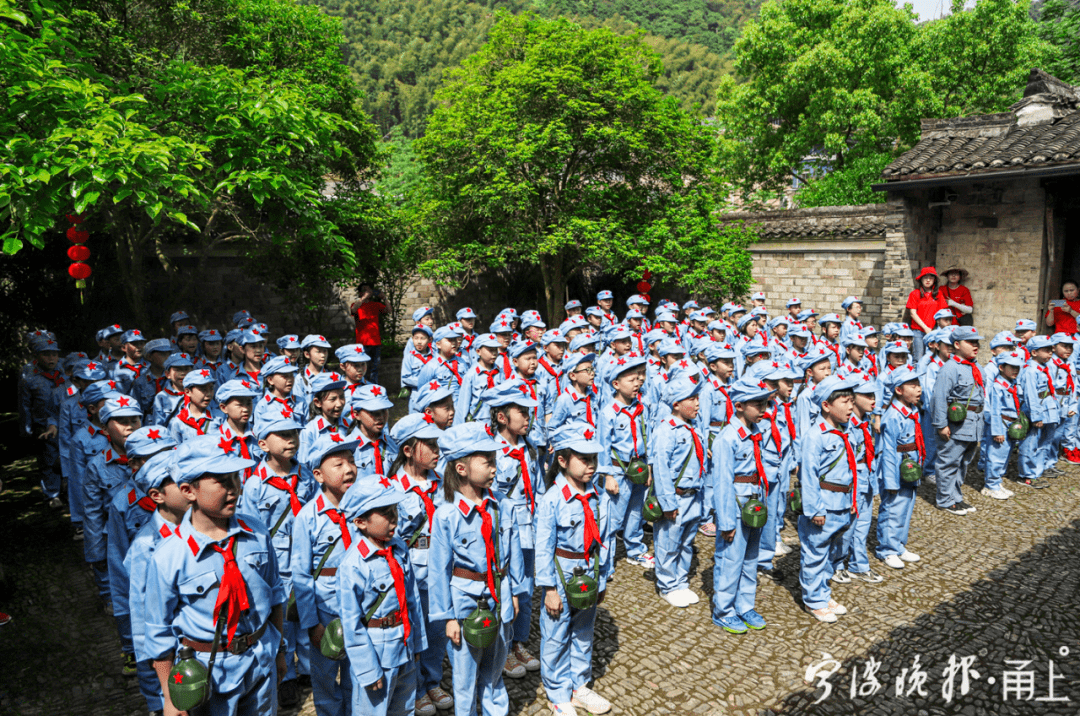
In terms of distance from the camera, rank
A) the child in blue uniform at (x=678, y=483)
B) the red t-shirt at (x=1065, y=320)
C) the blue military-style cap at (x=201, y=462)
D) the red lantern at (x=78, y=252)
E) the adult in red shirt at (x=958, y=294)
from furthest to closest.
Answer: the adult in red shirt at (x=958, y=294) → the red t-shirt at (x=1065, y=320) → the red lantern at (x=78, y=252) → the child in blue uniform at (x=678, y=483) → the blue military-style cap at (x=201, y=462)

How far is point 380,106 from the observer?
79.6 metres

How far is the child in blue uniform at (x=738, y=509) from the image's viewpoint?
572 centimetres

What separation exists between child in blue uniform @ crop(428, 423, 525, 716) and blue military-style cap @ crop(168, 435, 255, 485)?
48.8 inches

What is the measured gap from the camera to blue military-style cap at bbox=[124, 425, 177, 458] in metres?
4.90

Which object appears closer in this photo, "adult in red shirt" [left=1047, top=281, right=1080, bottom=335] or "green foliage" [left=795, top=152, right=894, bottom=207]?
"adult in red shirt" [left=1047, top=281, right=1080, bottom=335]

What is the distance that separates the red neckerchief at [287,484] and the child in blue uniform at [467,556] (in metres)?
1.39

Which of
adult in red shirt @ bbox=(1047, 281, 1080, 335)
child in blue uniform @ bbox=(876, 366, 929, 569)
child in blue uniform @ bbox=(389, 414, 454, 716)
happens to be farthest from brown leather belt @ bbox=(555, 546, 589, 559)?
adult in red shirt @ bbox=(1047, 281, 1080, 335)

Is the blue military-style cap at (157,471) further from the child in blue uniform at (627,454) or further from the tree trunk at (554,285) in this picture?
the tree trunk at (554,285)

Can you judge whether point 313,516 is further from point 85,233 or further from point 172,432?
point 85,233

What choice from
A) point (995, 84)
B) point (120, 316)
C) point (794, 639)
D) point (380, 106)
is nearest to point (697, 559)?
point (794, 639)

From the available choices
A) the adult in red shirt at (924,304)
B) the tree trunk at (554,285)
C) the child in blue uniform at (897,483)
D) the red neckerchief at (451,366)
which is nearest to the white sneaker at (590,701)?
the child in blue uniform at (897,483)

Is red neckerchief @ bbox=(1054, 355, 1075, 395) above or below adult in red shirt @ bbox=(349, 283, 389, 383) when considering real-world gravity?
below

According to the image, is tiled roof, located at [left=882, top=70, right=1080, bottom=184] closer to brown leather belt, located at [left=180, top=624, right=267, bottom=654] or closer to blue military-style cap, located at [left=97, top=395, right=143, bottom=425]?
blue military-style cap, located at [left=97, top=395, right=143, bottom=425]

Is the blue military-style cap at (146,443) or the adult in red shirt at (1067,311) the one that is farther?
the adult in red shirt at (1067,311)
